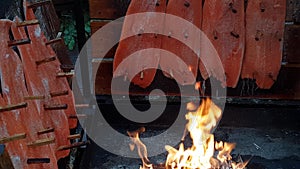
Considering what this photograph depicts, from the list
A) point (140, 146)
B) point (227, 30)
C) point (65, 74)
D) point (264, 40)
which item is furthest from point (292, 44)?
point (65, 74)

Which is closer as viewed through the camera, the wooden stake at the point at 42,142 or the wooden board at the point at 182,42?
the wooden stake at the point at 42,142

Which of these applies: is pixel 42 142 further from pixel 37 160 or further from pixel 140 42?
pixel 140 42

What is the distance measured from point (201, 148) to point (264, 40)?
1.01 m

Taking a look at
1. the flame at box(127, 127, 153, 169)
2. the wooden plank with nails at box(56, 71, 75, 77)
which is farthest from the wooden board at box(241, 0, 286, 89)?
the wooden plank with nails at box(56, 71, 75, 77)

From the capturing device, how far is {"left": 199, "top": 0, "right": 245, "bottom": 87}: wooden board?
3797 millimetres

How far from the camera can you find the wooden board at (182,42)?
3.83m

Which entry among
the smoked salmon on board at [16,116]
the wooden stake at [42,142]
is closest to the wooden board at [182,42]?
the smoked salmon on board at [16,116]

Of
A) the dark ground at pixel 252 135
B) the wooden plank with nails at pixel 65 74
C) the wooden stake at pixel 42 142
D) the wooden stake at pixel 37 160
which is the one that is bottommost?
the dark ground at pixel 252 135

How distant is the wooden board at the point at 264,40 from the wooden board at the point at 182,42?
16.3 inches

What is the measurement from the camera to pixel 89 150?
3.94 metres

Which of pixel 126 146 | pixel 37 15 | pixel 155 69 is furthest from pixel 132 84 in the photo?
pixel 37 15

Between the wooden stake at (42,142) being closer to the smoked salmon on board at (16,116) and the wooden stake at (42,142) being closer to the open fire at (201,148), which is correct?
the smoked salmon on board at (16,116)

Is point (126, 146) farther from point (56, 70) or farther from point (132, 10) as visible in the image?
point (132, 10)

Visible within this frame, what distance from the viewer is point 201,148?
12.2 feet
